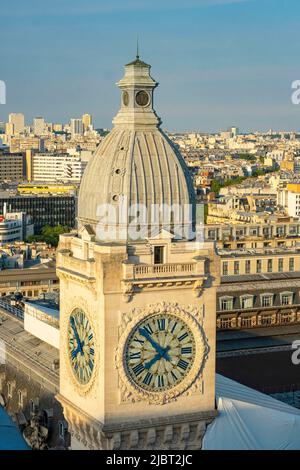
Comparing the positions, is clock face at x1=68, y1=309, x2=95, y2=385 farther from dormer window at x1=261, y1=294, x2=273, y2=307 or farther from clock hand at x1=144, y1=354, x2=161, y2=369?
dormer window at x1=261, y1=294, x2=273, y2=307

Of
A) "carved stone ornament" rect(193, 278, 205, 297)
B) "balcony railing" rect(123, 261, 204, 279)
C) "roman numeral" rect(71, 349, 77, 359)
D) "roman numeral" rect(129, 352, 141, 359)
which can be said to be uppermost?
"balcony railing" rect(123, 261, 204, 279)

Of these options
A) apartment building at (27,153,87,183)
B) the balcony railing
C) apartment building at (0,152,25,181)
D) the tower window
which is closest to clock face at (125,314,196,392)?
the balcony railing

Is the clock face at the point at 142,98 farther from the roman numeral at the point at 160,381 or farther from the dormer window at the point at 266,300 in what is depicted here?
the dormer window at the point at 266,300

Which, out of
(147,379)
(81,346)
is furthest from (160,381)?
(81,346)

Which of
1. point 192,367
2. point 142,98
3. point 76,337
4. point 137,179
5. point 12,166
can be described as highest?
point 142,98

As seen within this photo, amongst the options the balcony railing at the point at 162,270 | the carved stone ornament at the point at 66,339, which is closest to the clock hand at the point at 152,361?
the carved stone ornament at the point at 66,339

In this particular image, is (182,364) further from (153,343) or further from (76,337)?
(76,337)
